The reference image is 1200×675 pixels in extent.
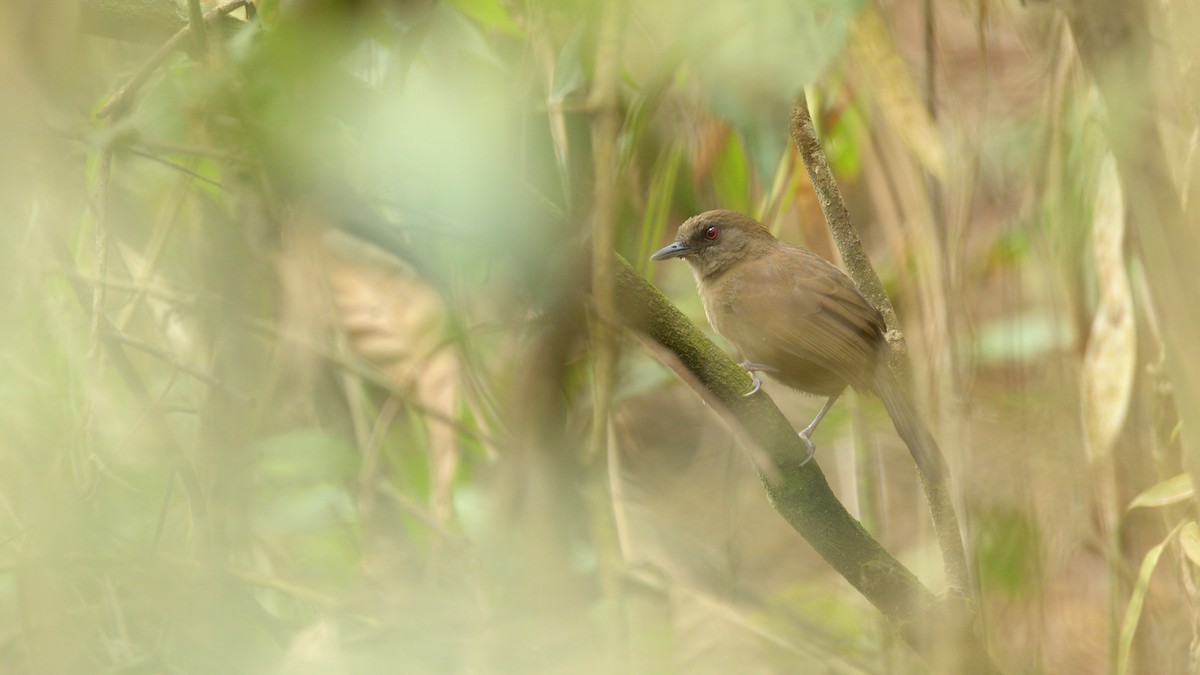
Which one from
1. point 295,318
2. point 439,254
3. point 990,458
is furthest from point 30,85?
point 990,458

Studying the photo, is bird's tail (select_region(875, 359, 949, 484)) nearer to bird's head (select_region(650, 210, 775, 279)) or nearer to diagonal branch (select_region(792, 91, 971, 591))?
diagonal branch (select_region(792, 91, 971, 591))

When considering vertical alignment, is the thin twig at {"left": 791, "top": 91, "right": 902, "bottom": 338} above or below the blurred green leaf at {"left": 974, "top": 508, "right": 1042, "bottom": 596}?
above

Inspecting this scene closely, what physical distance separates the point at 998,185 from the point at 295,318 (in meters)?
2.04

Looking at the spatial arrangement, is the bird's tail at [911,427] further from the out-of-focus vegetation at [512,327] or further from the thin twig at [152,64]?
the thin twig at [152,64]

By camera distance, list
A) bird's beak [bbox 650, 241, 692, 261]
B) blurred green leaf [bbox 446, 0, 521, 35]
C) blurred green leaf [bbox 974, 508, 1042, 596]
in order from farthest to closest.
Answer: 1. bird's beak [bbox 650, 241, 692, 261]
2. blurred green leaf [bbox 974, 508, 1042, 596]
3. blurred green leaf [bbox 446, 0, 521, 35]

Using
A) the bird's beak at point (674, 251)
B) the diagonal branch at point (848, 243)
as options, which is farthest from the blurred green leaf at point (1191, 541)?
the bird's beak at point (674, 251)

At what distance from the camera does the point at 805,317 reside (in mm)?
2709

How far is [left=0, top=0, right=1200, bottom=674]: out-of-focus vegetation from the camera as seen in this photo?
3.91 ft

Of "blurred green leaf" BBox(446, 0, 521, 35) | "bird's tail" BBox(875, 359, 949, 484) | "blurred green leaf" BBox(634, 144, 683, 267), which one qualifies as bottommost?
"bird's tail" BBox(875, 359, 949, 484)

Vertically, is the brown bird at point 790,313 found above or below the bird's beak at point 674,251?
below

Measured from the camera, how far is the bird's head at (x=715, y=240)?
3.00 metres

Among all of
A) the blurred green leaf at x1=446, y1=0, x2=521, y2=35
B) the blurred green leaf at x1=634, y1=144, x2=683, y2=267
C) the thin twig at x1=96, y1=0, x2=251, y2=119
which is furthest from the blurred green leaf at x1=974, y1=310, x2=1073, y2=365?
the thin twig at x1=96, y1=0, x2=251, y2=119

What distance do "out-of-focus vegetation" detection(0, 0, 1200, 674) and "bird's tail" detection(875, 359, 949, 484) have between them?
0.26ft

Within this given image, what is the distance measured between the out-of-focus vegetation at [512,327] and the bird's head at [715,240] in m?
0.07
